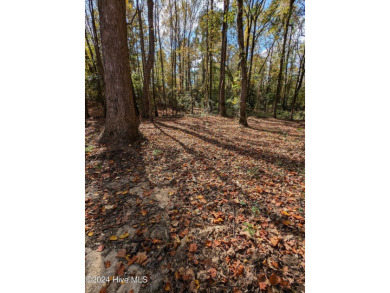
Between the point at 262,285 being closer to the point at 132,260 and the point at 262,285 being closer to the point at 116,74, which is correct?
the point at 132,260

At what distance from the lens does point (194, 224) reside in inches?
98.2

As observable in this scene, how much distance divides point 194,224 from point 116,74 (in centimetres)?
493

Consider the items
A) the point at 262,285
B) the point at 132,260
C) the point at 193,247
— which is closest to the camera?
the point at 262,285

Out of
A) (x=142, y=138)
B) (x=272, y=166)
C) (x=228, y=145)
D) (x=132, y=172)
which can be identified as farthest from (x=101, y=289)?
(x=228, y=145)

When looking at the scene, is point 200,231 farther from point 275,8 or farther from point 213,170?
point 275,8

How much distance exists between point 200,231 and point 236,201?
0.96 meters

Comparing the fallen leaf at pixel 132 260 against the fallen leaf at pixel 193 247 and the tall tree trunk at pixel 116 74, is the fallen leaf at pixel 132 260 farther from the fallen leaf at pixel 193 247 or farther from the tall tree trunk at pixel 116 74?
the tall tree trunk at pixel 116 74

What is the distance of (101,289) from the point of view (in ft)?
5.71

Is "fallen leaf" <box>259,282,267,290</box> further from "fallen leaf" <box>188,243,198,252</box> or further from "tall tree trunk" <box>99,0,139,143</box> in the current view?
"tall tree trunk" <box>99,0,139,143</box>

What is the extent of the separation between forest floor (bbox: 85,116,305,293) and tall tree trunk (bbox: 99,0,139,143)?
3.37 ft

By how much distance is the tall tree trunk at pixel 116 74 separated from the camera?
4777 millimetres

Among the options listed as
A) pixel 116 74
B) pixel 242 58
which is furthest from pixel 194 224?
pixel 242 58

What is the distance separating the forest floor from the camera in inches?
70.6

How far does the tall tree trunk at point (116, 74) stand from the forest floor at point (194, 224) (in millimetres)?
1028
